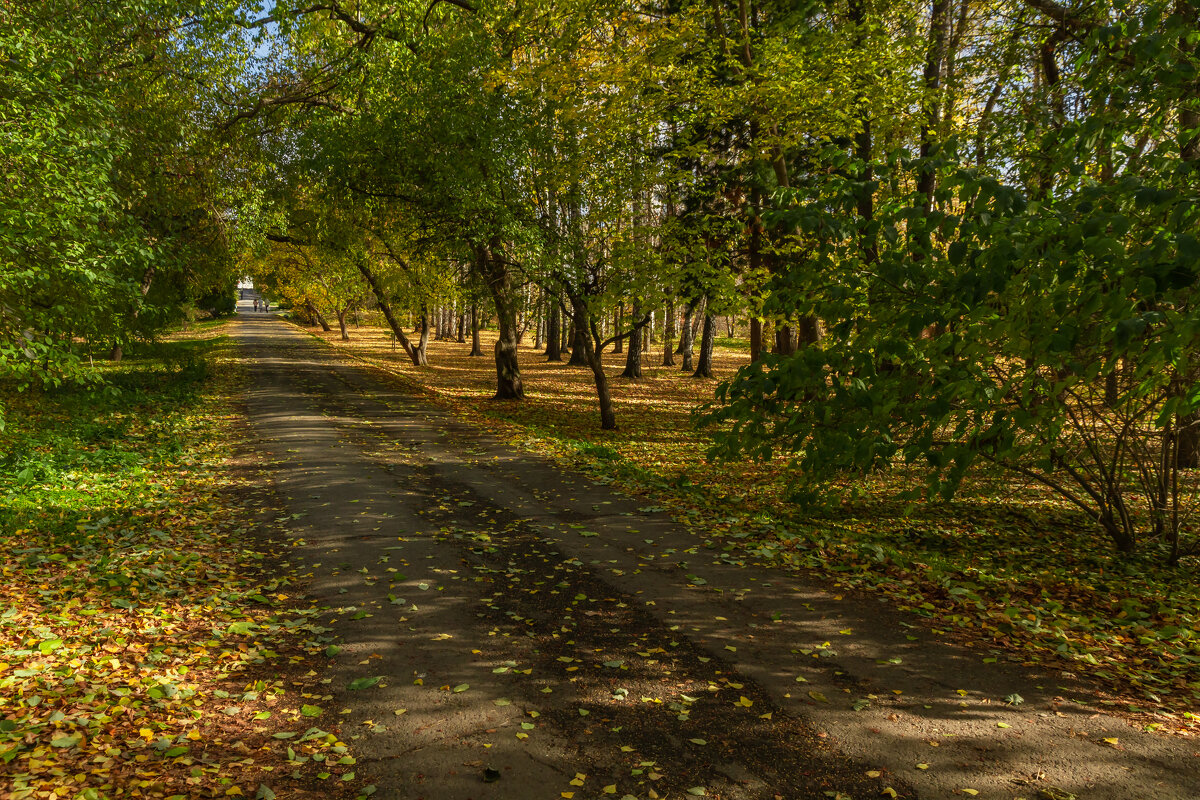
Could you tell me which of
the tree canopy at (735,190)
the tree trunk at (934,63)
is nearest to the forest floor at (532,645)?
the tree canopy at (735,190)

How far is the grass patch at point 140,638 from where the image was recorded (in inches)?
147

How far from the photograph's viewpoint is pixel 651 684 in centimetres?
473

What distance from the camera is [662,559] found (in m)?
7.28

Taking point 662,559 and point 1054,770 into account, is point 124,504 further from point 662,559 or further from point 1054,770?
point 1054,770

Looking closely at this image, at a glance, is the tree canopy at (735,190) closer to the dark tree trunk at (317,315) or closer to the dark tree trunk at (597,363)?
the dark tree trunk at (597,363)

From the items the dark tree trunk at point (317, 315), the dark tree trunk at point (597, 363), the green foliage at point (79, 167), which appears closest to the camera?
the green foliage at point (79, 167)

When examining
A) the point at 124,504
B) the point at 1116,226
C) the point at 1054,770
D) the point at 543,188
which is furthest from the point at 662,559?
the point at 543,188

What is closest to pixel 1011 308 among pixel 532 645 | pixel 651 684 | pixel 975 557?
pixel 975 557

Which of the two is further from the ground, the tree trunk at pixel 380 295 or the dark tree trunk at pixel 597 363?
the tree trunk at pixel 380 295

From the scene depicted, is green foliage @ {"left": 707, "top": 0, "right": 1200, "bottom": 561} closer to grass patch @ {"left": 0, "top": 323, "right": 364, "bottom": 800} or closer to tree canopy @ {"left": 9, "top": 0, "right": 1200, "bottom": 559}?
tree canopy @ {"left": 9, "top": 0, "right": 1200, "bottom": 559}

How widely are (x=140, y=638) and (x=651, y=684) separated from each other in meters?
3.65

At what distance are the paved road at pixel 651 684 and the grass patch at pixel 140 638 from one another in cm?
46

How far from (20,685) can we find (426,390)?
18078 millimetres

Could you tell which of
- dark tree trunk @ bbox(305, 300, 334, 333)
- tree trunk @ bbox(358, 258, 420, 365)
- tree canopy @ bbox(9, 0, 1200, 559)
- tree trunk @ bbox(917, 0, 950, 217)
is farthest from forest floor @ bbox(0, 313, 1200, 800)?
dark tree trunk @ bbox(305, 300, 334, 333)
